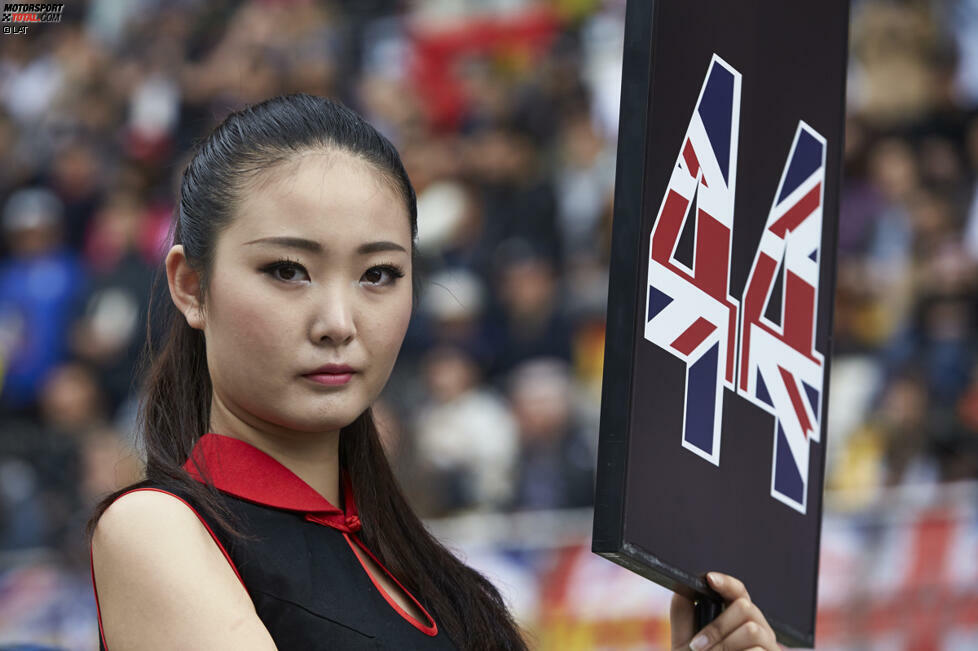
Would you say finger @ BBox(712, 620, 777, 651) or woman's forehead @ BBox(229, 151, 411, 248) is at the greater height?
woman's forehead @ BBox(229, 151, 411, 248)

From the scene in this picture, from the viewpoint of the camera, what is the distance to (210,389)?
2070mm

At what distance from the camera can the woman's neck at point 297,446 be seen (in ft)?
6.53

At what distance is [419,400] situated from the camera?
716 centimetres

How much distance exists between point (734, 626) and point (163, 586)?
69cm

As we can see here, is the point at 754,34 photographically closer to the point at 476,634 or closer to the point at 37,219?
the point at 476,634

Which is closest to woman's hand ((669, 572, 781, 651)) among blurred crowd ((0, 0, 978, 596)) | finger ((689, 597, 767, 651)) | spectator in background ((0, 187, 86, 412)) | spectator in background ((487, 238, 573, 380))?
finger ((689, 597, 767, 651))

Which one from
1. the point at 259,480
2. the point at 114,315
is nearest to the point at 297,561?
the point at 259,480

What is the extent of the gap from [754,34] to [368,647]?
0.90 meters

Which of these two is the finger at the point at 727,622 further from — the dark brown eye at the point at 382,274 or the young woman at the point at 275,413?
the dark brown eye at the point at 382,274

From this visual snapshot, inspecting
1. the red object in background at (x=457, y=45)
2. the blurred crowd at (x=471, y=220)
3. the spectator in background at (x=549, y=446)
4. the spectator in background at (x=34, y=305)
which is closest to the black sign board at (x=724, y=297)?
the blurred crowd at (x=471, y=220)

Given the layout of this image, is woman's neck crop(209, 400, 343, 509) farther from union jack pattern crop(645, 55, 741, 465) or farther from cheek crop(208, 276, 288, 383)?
union jack pattern crop(645, 55, 741, 465)

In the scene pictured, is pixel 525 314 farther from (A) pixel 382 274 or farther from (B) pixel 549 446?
(A) pixel 382 274

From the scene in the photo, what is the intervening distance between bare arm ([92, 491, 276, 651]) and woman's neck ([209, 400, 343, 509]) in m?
0.21

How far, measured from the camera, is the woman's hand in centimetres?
197
